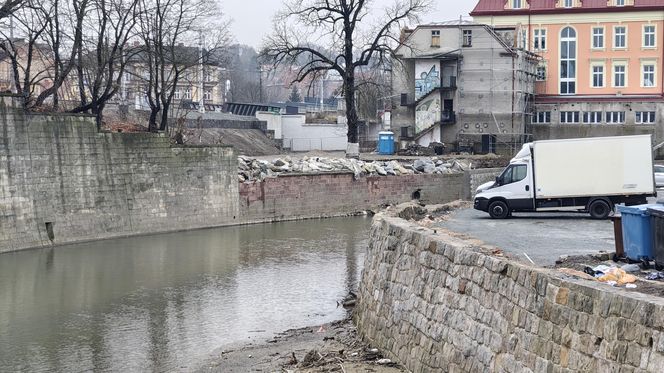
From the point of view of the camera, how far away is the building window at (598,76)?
214 feet

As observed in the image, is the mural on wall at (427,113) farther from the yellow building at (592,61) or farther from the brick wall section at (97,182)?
the brick wall section at (97,182)

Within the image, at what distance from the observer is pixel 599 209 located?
27.2 metres

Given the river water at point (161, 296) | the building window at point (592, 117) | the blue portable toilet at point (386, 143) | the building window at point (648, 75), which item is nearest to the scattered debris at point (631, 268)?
the river water at point (161, 296)

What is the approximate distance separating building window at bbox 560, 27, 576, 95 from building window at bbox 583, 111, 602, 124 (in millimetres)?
2112

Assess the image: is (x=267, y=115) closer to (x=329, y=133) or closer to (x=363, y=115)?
(x=329, y=133)

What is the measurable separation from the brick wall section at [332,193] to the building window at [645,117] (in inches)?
724

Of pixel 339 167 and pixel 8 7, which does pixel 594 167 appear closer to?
pixel 8 7

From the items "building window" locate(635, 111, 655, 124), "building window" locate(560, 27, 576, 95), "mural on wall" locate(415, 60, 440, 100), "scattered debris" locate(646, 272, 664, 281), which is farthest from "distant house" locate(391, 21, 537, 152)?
"scattered debris" locate(646, 272, 664, 281)

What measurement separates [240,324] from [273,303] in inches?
87.3

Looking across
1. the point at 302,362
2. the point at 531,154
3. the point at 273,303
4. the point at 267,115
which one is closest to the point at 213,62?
the point at 267,115

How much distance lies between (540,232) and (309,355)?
31.1 feet

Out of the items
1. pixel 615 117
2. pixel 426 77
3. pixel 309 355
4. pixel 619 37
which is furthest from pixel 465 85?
pixel 309 355

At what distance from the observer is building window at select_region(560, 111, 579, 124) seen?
64375 millimetres

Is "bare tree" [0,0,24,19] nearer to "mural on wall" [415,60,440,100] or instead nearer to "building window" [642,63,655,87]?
"mural on wall" [415,60,440,100]
